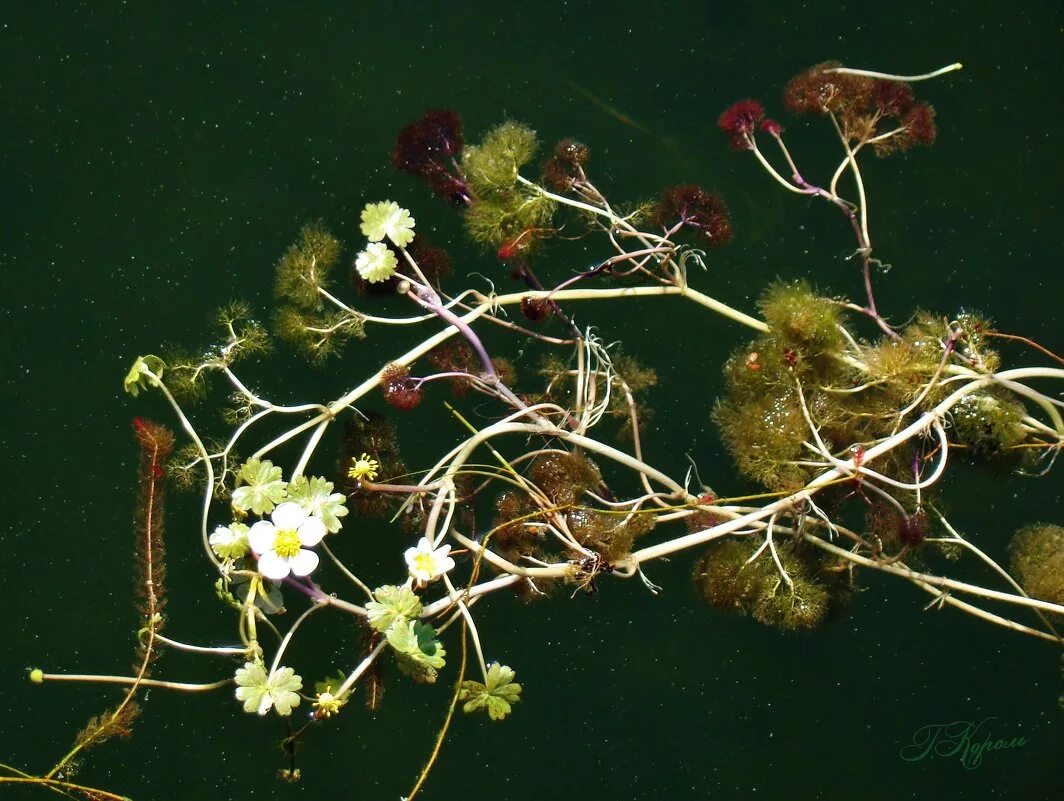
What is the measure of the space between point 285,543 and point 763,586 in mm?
1251

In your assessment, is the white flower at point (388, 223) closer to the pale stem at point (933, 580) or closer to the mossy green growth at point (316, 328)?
the mossy green growth at point (316, 328)

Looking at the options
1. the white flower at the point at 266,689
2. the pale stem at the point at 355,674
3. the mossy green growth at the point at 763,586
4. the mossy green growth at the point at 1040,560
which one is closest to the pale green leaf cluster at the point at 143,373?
the white flower at the point at 266,689

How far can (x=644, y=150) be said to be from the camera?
2.54 m

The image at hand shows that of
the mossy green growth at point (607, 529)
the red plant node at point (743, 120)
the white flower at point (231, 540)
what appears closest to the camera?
the white flower at point (231, 540)

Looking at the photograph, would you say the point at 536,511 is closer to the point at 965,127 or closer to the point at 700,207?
the point at 700,207

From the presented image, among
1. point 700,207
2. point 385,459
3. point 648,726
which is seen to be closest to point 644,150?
point 700,207

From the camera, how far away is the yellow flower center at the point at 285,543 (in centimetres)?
198

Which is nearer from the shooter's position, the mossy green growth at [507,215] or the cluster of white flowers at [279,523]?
the cluster of white flowers at [279,523]

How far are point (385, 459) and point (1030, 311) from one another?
6.55 feet

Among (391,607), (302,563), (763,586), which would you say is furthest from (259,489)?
(763,586)

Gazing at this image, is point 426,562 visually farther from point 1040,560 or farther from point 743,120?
point 1040,560

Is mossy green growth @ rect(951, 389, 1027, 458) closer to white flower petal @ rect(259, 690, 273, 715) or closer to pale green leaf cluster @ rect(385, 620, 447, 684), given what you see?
pale green leaf cluster @ rect(385, 620, 447, 684)

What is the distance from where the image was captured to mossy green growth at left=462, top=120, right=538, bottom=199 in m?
2.32

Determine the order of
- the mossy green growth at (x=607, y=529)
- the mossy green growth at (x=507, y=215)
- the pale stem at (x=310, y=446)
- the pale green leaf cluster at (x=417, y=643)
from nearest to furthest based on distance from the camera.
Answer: the pale green leaf cluster at (x=417, y=643) < the pale stem at (x=310, y=446) < the mossy green growth at (x=607, y=529) < the mossy green growth at (x=507, y=215)
